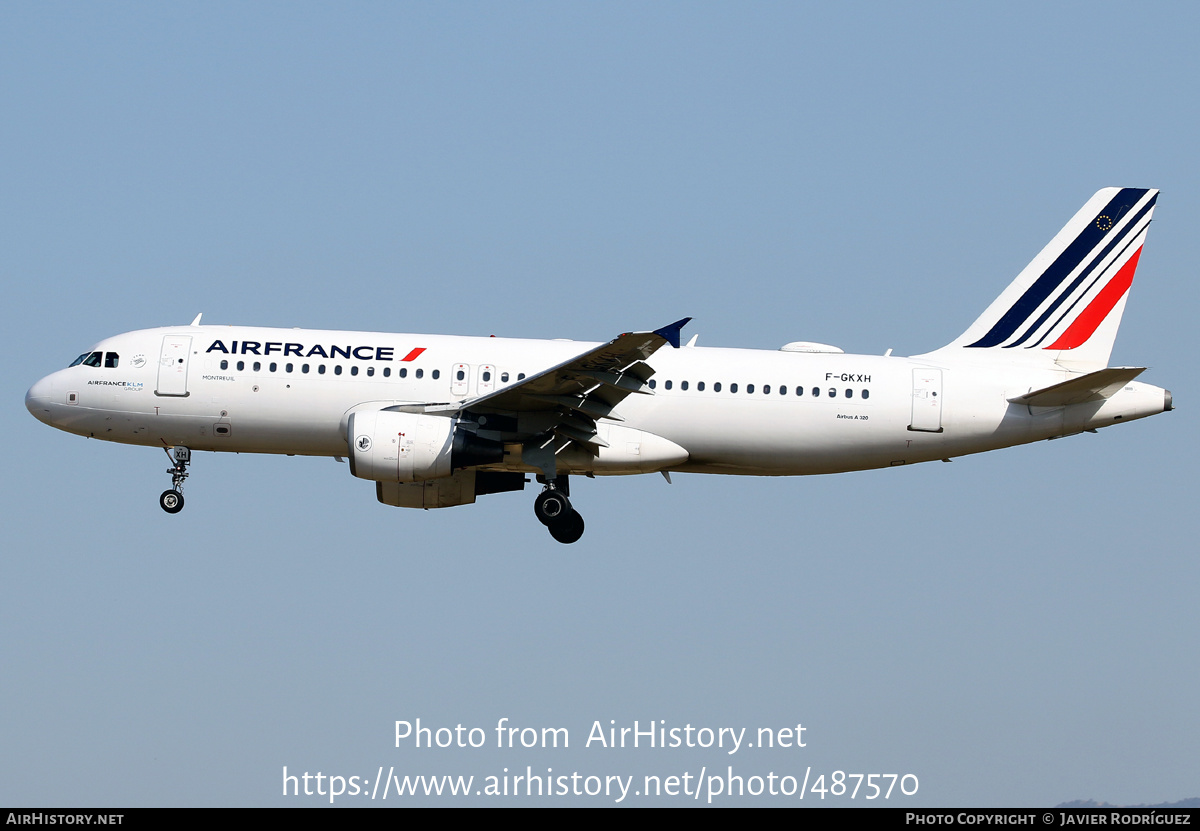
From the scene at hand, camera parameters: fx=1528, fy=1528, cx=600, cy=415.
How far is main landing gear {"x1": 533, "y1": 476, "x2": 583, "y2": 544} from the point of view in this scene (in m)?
36.5

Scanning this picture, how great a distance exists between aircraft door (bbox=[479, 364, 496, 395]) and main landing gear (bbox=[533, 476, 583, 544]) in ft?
8.82

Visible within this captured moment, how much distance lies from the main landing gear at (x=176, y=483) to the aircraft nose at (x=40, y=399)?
119 inches

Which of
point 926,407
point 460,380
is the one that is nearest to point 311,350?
point 460,380

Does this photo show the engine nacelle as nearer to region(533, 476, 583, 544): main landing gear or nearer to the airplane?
the airplane

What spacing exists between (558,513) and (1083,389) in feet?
41.5

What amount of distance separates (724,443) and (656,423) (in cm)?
167

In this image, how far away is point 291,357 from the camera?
36.0 m

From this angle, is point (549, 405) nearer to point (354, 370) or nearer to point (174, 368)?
point (354, 370)

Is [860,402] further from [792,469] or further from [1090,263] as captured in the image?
[1090,263]

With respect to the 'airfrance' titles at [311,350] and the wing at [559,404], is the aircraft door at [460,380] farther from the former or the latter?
the 'airfrance' titles at [311,350]

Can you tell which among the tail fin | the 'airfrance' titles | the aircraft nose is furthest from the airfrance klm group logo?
the aircraft nose

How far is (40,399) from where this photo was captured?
122 ft
